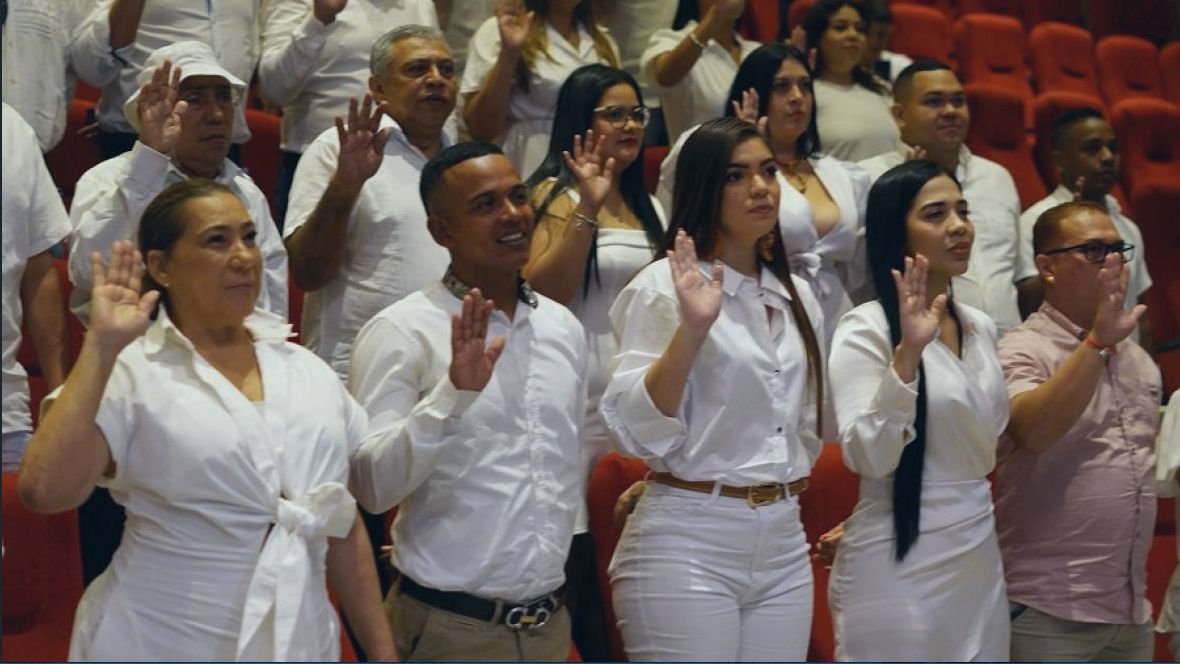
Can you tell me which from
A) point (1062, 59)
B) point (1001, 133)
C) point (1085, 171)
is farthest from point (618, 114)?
point (1062, 59)

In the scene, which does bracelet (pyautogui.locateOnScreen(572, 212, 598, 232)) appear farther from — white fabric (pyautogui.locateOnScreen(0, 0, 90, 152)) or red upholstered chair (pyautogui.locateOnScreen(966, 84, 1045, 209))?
red upholstered chair (pyautogui.locateOnScreen(966, 84, 1045, 209))

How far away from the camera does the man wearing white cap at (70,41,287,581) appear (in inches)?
106

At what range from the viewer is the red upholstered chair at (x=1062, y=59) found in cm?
591

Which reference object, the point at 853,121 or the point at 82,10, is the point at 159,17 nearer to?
the point at 82,10

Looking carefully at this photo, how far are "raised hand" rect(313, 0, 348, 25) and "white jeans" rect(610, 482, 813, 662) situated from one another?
1.45 meters

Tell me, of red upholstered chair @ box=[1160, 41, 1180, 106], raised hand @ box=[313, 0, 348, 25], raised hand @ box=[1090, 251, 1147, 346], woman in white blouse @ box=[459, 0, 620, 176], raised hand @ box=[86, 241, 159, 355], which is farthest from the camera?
red upholstered chair @ box=[1160, 41, 1180, 106]

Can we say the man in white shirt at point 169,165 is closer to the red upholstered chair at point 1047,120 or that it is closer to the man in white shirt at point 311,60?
the man in white shirt at point 311,60

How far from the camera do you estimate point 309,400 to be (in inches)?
85.0

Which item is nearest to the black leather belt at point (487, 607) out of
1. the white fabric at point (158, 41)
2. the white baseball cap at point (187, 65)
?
the white baseball cap at point (187, 65)

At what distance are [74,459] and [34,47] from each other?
5.35ft

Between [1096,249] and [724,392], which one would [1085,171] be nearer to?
[1096,249]

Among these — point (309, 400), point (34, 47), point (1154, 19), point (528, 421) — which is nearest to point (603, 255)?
point (528, 421)

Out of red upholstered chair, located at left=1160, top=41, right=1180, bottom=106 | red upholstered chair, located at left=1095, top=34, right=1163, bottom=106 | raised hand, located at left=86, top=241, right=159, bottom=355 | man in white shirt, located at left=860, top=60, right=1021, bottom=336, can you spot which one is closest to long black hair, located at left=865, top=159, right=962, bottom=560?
raised hand, located at left=86, top=241, right=159, bottom=355

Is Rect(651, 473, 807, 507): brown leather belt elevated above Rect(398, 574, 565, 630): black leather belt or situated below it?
above
